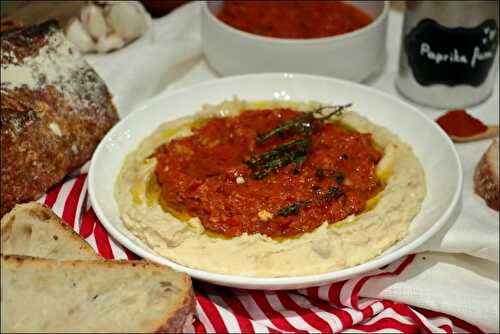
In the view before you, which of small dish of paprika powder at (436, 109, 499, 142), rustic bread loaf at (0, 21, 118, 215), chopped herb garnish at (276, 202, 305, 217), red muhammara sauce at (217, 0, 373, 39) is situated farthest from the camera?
red muhammara sauce at (217, 0, 373, 39)

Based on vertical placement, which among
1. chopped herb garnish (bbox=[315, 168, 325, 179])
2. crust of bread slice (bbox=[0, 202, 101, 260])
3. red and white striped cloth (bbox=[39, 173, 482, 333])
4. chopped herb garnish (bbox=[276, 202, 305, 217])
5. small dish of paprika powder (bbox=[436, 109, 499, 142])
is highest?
chopped herb garnish (bbox=[315, 168, 325, 179])

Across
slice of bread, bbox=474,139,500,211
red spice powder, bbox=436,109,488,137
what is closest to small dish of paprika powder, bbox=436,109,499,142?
red spice powder, bbox=436,109,488,137

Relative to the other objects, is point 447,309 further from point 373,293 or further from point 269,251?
point 269,251

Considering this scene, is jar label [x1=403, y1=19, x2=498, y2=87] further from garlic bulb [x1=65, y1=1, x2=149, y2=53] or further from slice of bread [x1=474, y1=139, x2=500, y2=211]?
garlic bulb [x1=65, y1=1, x2=149, y2=53]

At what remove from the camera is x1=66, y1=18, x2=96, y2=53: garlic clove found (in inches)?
136

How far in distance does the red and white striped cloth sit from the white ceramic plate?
0.13 m

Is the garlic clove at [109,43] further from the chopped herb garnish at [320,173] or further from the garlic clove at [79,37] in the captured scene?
the chopped herb garnish at [320,173]

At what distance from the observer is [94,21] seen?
3447mm

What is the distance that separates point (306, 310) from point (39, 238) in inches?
36.8

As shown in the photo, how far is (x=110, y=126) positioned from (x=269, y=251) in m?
1.15

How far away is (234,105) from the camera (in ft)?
9.57

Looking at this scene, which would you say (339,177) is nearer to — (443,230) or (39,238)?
(443,230)

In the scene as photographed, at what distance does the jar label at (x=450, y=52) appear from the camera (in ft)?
10.3

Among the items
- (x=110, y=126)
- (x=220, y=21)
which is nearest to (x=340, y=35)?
(x=220, y=21)
